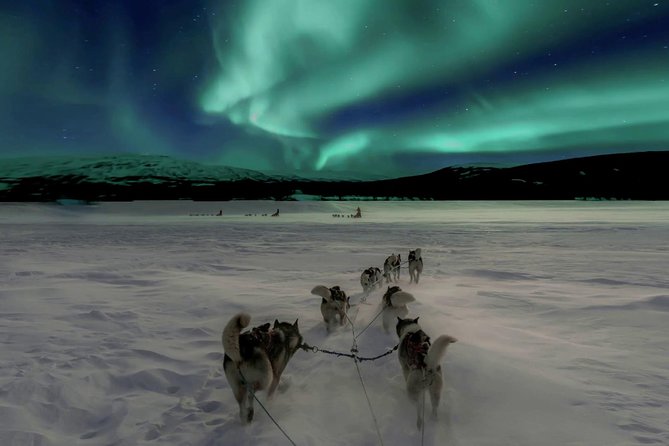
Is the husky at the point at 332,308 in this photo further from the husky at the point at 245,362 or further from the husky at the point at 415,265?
the husky at the point at 415,265

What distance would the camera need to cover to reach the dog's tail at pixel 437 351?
101 inches

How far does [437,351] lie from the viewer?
8.77 ft

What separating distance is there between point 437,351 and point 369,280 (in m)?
4.77

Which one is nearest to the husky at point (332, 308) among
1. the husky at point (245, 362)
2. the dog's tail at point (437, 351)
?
the husky at point (245, 362)

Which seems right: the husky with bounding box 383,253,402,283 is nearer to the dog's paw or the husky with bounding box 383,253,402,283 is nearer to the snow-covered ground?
the snow-covered ground

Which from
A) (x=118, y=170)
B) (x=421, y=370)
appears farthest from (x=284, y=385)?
(x=118, y=170)

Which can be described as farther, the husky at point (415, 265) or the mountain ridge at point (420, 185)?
the mountain ridge at point (420, 185)

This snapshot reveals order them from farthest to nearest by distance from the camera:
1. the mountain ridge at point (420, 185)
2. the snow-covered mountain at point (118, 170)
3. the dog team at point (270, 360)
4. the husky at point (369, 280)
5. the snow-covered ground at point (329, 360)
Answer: the snow-covered mountain at point (118, 170)
the mountain ridge at point (420, 185)
the husky at point (369, 280)
the snow-covered ground at point (329, 360)
the dog team at point (270, 360)

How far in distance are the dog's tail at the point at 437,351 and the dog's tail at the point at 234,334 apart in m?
1.32

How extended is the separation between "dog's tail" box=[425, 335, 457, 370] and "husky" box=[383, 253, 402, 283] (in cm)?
575

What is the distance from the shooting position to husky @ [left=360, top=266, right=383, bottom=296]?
7.33 m

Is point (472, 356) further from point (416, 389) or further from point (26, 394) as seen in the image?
point (26, 394)

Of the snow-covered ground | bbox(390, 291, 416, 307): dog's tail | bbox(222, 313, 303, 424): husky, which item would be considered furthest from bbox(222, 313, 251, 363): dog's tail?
bbox(390, 291, 416, 307): dog's tail

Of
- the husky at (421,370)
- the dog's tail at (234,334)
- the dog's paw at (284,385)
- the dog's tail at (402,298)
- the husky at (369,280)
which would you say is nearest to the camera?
the dog's tail at (234,334)
